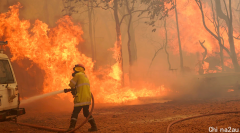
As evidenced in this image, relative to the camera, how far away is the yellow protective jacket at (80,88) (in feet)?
20.1

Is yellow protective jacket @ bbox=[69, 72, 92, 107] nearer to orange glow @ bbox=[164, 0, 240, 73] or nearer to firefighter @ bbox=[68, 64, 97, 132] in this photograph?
firefighter @ bbox=[68, 64, 97, 132]

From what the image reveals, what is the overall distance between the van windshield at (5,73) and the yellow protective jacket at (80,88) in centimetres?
166

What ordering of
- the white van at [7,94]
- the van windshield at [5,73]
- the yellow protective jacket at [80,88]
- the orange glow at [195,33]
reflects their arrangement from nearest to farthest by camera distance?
the white van at [7,94]
the van windshield at [5,73]
the yellow protective jacket at [80,88]
the orange glow at [195,33]

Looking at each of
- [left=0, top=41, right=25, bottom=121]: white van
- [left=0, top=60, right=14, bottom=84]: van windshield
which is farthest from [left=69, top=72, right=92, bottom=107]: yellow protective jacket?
[left=0, top=60, right=14, bottom=84]: van windshield

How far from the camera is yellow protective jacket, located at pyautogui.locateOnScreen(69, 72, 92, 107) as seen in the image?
6.12m

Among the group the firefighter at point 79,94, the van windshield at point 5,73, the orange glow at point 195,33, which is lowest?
the firefighter at point 79,94

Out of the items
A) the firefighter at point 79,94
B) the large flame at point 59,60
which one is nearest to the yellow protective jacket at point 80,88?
the firefighter at point 79,94

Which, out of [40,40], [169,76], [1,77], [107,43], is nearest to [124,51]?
[107,43]

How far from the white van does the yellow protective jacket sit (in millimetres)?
1540

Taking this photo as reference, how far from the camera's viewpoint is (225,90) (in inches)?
677

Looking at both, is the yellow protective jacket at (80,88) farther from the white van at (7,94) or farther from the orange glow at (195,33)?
the orange glow at (195,33)

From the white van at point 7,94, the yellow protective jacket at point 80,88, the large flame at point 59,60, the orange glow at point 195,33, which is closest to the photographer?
the white van at point 7,94

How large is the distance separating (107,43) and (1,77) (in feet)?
102

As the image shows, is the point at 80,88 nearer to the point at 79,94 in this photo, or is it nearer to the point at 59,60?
the point at 79,94
